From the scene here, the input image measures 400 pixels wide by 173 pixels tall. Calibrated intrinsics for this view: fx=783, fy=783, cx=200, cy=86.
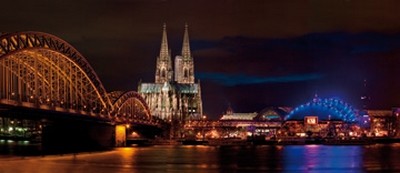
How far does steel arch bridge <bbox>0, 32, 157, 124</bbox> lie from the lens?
94312 millimetres

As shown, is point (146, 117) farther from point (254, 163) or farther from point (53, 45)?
point (254, 163)

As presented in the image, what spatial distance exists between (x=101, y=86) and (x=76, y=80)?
45.5 feet

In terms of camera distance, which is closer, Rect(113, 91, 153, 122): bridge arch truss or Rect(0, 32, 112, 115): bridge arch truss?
Rect(0, 32, 112, 115): bridge arch truss

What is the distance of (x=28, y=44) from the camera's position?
3907 inches

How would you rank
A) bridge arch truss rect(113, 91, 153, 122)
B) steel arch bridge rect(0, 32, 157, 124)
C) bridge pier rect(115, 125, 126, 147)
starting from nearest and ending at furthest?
steel arch bridge rect(0, 32, 157, 124), bridge pier rect(115, 125, 126, 147), bridge arch truss rect(113, 91, 153, 122)

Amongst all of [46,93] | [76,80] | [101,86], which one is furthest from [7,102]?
[101,86]

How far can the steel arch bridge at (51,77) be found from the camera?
94.3 metres

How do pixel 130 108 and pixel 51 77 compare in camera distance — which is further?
pixel 130 108

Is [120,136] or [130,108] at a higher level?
[130,108]

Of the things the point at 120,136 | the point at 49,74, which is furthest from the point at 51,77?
the point at 120,136

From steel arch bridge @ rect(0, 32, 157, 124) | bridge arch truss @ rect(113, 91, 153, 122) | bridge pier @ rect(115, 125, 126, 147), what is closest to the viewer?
steel arch bridge @ rect(0, 32, 157, 124)

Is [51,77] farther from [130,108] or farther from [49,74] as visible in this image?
[130,108]

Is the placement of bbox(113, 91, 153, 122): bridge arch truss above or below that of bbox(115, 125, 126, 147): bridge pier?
above

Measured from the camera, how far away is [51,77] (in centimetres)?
12031
